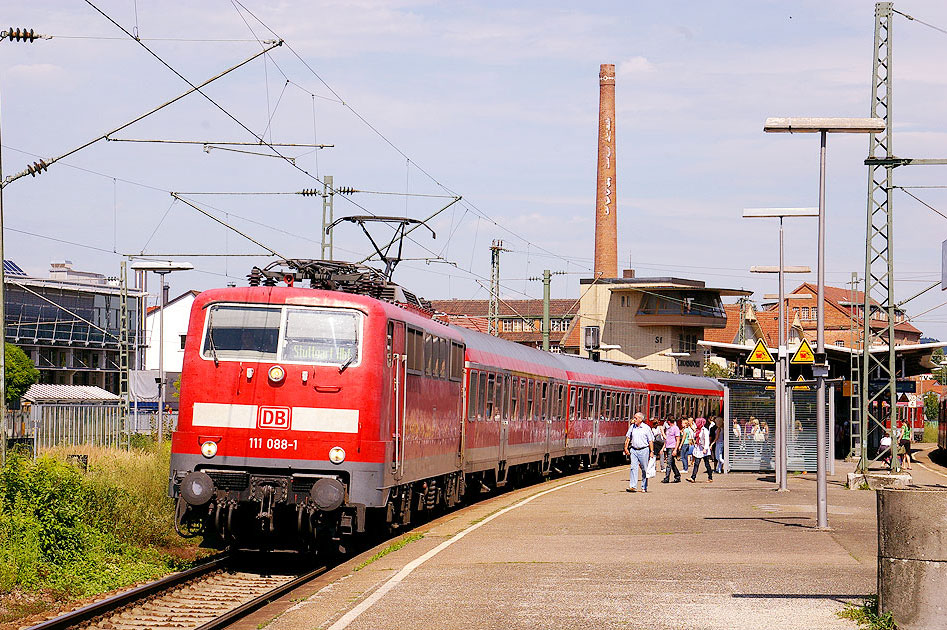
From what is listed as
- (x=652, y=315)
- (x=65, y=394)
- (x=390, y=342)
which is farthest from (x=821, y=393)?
(x=652, y=315)

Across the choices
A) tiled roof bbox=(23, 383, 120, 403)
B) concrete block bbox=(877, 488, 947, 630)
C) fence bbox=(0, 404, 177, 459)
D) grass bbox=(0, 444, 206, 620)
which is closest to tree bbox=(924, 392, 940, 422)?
tiled roof bbox=(23, 383, 120, 403)

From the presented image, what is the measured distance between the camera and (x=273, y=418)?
14.8 m

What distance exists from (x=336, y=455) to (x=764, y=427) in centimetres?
2004

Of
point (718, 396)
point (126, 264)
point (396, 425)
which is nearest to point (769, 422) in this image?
point (396, 425)

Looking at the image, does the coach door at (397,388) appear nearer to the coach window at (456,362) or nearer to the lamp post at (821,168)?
the coach window at (456,362)

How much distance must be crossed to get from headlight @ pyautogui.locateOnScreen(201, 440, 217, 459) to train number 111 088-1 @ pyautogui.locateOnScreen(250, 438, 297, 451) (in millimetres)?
433

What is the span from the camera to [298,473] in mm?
14727

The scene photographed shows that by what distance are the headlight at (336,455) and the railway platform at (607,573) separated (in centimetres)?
119

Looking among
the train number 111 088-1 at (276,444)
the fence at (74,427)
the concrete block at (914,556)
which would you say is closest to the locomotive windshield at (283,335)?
the train number 111 088-1 at (276,444)

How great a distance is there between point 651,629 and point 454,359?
1154 cm

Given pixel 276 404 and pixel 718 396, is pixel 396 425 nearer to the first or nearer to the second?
pixel 276 404

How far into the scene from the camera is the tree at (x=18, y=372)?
75.9 meters

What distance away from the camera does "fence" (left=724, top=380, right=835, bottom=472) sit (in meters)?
31.5

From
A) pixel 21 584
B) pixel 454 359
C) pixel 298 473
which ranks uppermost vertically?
pixel 454 359
